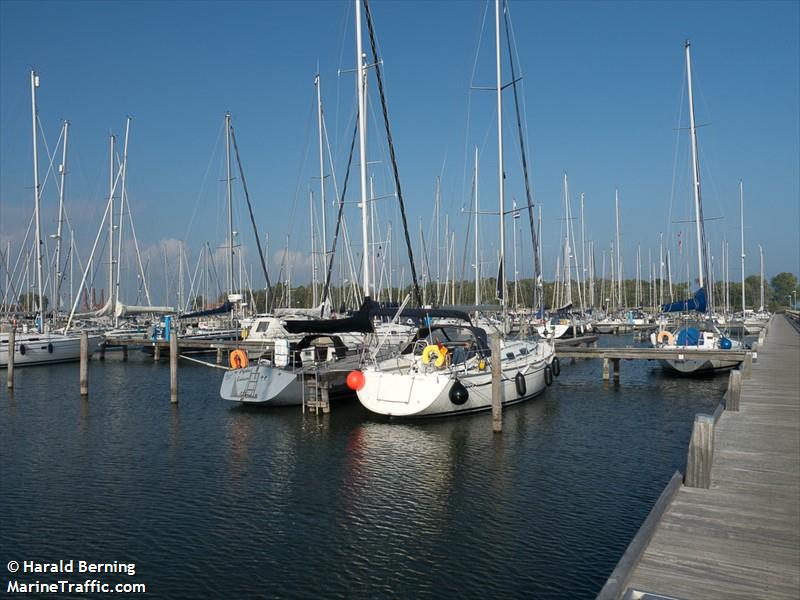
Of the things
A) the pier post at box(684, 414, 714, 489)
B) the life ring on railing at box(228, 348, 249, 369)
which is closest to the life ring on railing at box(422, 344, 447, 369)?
the life ring on railing at box(228, 348, 249, 369)

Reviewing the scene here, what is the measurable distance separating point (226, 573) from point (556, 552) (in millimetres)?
5162

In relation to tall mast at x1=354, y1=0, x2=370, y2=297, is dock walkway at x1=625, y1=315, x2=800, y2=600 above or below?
below

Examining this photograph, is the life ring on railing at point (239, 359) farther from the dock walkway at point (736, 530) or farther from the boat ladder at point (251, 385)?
the dock walkway at point (736, 530)

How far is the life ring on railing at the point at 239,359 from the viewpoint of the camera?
24.7 m

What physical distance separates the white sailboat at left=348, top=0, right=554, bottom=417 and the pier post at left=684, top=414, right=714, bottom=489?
1068cm

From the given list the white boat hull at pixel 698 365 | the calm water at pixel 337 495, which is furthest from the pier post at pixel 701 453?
the white boat hull at pixel 698 365

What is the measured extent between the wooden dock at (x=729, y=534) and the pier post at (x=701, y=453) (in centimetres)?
11

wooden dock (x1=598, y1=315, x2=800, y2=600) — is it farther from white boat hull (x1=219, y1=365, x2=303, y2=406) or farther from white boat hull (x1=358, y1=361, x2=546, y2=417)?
white boat hull (x1=219, y1=365, x2=303, y2=406)

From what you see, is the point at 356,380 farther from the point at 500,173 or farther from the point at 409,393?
the point at 500,173

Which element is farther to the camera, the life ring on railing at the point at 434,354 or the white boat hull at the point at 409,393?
the life ring on railing at the point at 434,354

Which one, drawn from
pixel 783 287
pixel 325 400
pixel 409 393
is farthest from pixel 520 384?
pixel 783 287

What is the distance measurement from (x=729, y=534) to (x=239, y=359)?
1983cm

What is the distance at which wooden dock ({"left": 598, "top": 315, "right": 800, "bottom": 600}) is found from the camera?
258 inches

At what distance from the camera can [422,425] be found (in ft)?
66.1
